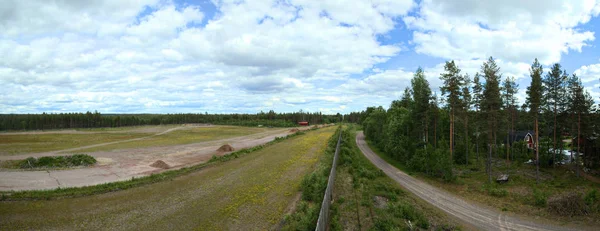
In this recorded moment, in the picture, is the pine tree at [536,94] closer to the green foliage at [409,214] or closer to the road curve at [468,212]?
the road curve at [468,212]

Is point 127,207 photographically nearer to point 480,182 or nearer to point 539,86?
point 480,182

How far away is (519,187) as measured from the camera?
1049 inches

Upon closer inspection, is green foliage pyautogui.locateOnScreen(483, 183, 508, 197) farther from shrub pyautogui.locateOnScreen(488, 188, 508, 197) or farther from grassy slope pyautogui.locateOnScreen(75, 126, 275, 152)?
grassy slope pyautogui.locateOnScreen(75, 126, 275, 152)

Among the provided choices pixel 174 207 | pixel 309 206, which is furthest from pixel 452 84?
pixel 174 207

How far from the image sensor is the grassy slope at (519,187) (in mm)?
19775

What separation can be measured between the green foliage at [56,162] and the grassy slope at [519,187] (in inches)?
1690

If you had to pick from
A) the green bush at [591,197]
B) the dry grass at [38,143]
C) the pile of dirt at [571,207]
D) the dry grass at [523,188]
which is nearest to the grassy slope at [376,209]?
the dry grass at [523,188]

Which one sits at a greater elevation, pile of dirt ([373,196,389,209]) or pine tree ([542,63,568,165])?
pine tree ([542,63,568,165])

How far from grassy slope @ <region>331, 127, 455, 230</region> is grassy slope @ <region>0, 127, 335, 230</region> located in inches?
153


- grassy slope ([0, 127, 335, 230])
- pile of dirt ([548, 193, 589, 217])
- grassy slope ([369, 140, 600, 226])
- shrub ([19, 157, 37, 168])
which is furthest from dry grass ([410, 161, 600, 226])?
shrub ([19, 157, 37, 168])

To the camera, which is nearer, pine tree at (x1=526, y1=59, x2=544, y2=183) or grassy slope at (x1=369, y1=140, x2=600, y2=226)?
grassy slope at (x1=369, y1=140, x2=600, y2=226)

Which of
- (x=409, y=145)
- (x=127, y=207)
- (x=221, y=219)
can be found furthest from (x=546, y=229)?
(x=127, y=207)

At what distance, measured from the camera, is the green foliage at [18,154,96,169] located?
125 ft

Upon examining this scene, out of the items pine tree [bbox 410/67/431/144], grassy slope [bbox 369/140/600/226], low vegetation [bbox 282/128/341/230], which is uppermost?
pine tree [bbox 410/67/431/144]
